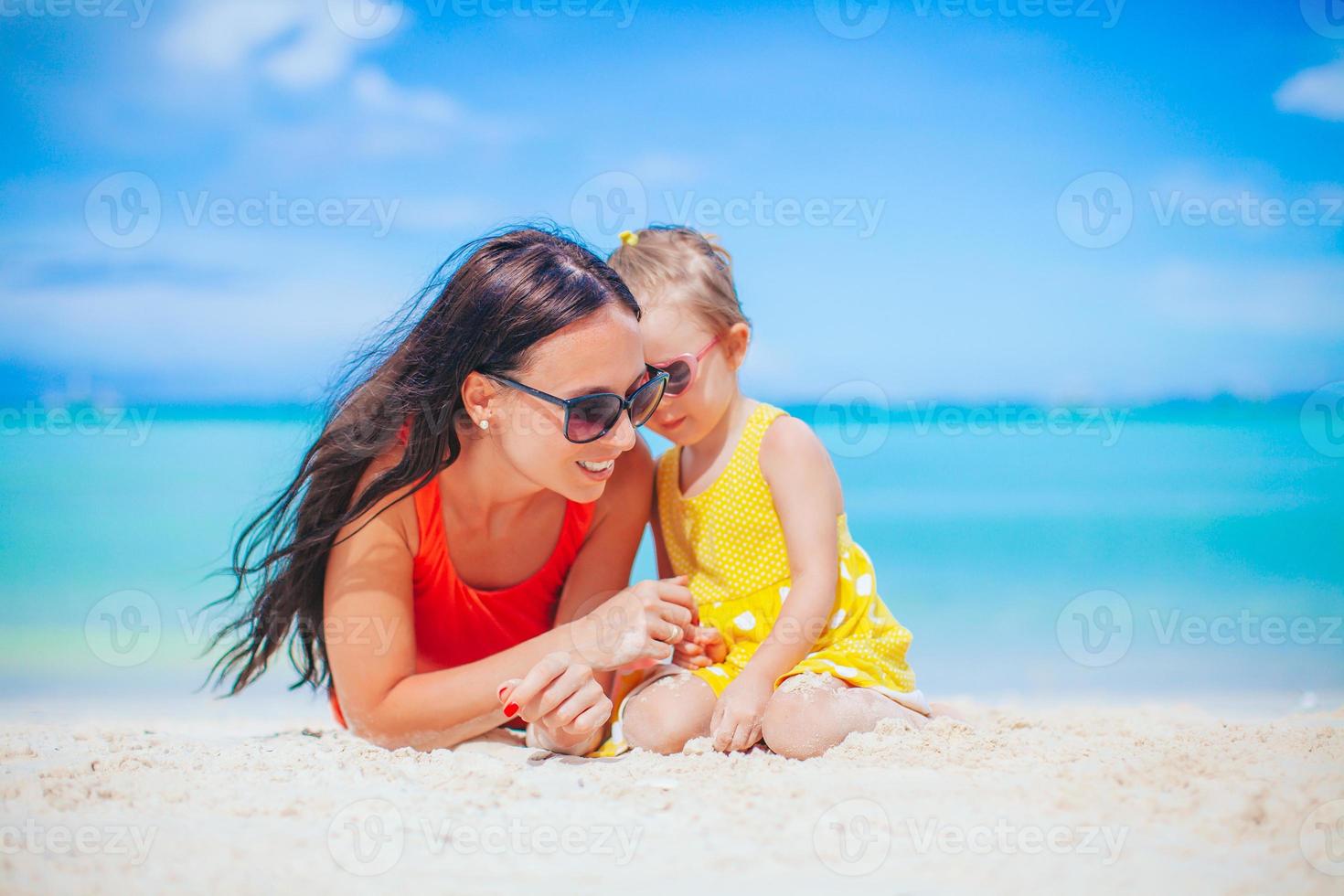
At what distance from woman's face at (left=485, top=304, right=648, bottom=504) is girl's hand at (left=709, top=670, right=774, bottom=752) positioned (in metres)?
0.72

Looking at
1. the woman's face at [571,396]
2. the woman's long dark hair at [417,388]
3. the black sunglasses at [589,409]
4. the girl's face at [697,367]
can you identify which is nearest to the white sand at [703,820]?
the woman's long dark hair at [417,388]

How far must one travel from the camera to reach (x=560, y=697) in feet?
9.17

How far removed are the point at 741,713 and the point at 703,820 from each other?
24.7 inches

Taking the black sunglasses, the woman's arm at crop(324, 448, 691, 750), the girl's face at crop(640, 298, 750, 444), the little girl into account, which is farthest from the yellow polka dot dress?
the black sunglasses

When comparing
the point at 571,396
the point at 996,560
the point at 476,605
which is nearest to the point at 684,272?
the point at 571,396

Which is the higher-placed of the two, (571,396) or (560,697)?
(571,396)

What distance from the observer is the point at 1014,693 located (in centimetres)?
511

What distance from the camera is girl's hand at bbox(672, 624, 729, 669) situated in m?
3.18

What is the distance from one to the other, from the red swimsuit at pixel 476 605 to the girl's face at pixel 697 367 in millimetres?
431

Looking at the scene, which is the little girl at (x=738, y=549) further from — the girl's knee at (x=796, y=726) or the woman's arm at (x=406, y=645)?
the woman's arm at (x=406, y=645)

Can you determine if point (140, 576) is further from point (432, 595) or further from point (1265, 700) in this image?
point (1265, 700)

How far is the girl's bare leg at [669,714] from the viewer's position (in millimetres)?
3000

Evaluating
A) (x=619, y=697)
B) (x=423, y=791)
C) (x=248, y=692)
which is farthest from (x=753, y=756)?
(x=248, y=692)

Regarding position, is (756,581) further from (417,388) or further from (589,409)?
(417,388)
